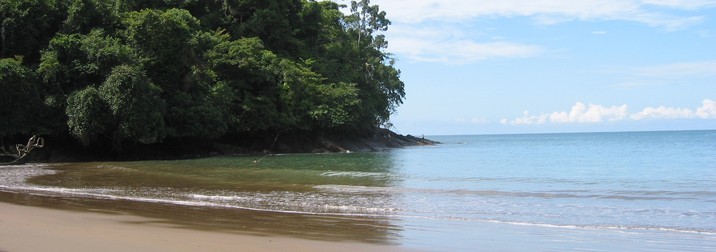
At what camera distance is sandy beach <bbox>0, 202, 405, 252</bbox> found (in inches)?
297

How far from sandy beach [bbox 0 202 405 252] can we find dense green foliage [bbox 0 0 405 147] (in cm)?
2124

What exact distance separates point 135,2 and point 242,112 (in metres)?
10.4

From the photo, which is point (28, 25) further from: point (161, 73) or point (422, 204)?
point (422, 204)

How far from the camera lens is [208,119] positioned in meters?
34.7

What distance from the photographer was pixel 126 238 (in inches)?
322

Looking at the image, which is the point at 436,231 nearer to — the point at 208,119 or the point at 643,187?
the point at 643,187

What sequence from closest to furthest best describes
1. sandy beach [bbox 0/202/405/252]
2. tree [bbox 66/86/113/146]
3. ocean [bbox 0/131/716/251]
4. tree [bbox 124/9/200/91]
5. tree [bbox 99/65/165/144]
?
sandy beach [bbox 0/202/405/252], ocean [bbox 0/131/716/251], tree [bbox 66/86/113/146], tree [bbox 99/65/165/144], tree [bbox 124/9/200/91]

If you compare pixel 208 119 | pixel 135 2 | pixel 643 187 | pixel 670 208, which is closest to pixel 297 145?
pixel 208 119

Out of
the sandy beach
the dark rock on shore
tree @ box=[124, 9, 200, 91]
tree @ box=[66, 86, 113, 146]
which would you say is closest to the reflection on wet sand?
the sandy beach

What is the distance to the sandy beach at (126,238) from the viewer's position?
7.54 meters

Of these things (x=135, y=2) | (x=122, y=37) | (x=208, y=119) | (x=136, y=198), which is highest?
(x=135, y=2)

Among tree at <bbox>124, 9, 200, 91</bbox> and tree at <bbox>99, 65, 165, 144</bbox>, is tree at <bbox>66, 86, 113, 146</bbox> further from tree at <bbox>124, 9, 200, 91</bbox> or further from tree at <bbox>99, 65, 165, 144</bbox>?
tree at <bbox>124, 9, 200, 91</bbox>

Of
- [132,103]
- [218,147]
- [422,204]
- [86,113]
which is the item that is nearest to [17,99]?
[86,113]

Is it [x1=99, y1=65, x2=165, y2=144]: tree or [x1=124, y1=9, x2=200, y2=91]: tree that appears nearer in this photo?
[x1=99, y1=65, x2=165, y2=144]: tree
